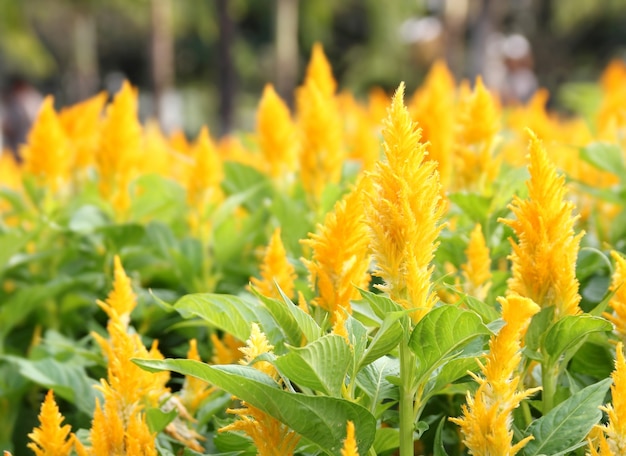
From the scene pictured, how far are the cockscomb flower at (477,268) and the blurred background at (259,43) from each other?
1623 centimetres

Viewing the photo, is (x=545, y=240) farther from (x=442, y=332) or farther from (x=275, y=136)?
(x=275, y=136)

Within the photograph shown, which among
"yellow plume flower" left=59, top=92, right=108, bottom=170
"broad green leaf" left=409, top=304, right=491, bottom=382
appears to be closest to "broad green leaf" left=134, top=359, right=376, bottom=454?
"broad green leaf" left=409, top=304, right=491, bottom=382

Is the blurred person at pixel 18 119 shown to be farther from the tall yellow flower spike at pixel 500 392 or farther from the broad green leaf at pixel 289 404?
the tall yellow flower spike at pixel 500 392

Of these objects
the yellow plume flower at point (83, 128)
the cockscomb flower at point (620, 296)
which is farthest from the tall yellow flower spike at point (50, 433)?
the yellow plume flower at point (83, 128)

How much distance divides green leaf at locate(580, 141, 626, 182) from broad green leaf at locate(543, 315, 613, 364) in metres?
1.24

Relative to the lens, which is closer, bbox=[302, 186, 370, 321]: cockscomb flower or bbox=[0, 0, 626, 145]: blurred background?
bbox=[302, 186, 370, 321]: cockscomb flower

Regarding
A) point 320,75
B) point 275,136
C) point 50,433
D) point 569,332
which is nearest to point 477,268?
point 569,332

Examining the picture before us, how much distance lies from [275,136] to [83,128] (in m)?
0.83

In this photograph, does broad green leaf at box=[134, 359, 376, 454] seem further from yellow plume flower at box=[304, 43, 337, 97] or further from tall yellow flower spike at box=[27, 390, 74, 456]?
yellow plume flower at box=[304, 43, 337, 97]

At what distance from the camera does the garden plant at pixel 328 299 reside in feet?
4.25

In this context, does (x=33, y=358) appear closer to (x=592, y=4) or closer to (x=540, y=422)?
(x=540, y=422)

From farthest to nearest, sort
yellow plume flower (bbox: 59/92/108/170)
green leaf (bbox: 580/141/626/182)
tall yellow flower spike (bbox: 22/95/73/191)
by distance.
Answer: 1. yellow plume flower (bbox: 59/92/108/170)
2. tall yellow flower spike (bbox: 22/95/73/191)
3. green leaf (bbox: 580/141/626/182)

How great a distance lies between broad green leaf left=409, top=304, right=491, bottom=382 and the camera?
1.30 meters

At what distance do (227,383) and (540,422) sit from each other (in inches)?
20.5
